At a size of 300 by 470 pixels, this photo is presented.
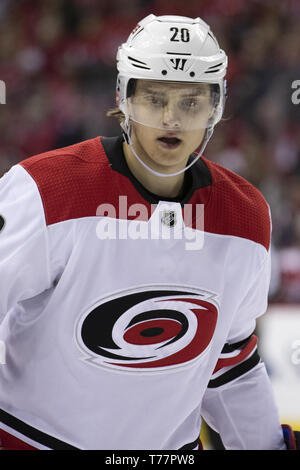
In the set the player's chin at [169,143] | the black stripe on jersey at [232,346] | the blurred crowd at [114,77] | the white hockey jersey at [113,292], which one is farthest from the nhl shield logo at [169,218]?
the blurred crowd at [114,77]

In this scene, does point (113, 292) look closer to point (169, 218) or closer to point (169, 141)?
point (169, 218)

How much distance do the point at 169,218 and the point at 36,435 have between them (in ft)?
1.81

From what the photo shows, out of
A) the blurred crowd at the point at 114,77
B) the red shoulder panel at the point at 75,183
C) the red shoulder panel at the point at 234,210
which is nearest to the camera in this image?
the red shoulder panel at the point at 75,183

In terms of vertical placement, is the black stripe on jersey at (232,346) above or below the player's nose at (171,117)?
below

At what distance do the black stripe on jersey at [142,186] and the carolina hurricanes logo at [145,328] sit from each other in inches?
7.4

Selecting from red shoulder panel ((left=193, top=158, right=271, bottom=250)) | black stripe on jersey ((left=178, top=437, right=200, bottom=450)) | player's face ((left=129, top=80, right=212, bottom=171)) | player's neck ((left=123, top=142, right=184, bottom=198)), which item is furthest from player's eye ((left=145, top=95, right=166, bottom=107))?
black stripe on jersey ((left=178, top=437, right=200, bottom=450))

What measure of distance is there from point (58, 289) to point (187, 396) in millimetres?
398

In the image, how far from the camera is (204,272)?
5.33ft

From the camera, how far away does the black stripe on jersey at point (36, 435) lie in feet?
5.49

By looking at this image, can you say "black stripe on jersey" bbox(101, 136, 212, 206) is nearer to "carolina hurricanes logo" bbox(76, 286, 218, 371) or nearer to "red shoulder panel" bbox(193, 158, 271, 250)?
"red shoulder panel" bbox(193, 158, 271, 250)

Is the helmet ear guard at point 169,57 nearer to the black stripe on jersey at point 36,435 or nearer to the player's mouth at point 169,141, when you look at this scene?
the player's mouth at point 169,141

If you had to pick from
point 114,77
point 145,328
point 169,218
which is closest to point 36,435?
point 145,328

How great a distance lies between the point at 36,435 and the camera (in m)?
1.68

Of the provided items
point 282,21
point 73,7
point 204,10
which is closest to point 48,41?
point 73,7
